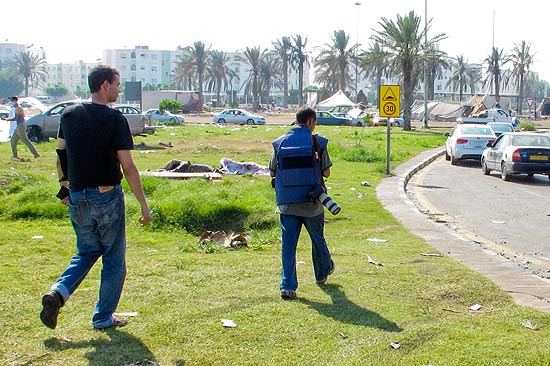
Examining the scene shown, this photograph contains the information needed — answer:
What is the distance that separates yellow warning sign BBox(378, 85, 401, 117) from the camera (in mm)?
20263

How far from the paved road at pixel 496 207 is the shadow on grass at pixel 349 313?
3004mm

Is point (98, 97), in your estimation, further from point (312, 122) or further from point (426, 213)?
point (426, 213)

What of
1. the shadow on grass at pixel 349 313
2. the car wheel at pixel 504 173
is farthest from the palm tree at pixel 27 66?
the shadow on grass at pixel 349 313

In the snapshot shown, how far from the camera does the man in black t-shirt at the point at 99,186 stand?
5.23m

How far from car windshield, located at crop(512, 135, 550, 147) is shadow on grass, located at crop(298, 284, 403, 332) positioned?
16.9 metres

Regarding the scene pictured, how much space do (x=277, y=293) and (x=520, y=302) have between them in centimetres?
208

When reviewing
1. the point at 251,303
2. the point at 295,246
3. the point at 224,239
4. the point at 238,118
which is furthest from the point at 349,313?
the point at 238,118

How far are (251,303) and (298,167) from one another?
1274mm

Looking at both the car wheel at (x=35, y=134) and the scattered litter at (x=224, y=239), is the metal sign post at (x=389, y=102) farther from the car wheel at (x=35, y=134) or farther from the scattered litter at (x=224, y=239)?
the car wheel at (x=35, y=134)

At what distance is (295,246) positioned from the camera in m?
6.75

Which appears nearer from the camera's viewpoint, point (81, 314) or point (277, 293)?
point (81, 314)

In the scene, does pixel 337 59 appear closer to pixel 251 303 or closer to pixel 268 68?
pixel 268 68

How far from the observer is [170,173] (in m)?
16.9

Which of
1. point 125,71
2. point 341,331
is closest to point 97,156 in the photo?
point 341,331
